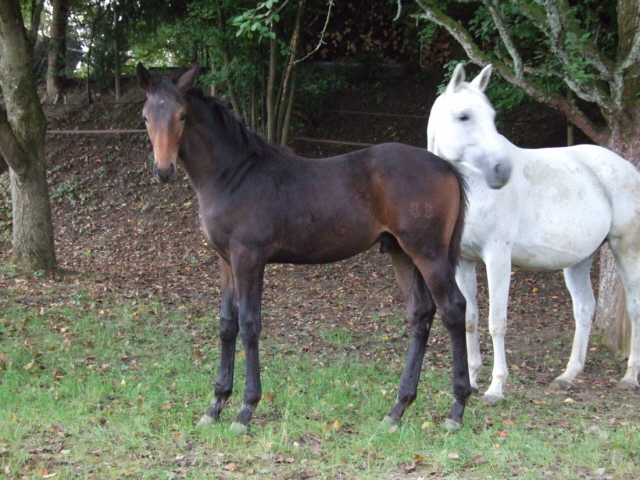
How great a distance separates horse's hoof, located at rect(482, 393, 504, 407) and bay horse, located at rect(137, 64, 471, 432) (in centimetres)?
57

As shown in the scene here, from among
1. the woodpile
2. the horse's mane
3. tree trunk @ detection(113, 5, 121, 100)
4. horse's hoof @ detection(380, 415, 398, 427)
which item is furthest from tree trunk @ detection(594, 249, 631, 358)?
tree trunk @ detection(113, 5, 121, 100)

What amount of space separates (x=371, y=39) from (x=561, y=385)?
11.1 m

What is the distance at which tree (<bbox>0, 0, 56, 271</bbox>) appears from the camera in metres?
8.90

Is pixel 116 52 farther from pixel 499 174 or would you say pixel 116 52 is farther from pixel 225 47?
pixel 499 174

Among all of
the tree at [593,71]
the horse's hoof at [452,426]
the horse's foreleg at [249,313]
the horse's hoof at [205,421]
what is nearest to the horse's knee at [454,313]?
the horse's hoof at [452,426]

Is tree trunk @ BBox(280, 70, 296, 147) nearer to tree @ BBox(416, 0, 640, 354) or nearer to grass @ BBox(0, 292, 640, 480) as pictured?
tree @ BBox(416, 0, 640, 354)

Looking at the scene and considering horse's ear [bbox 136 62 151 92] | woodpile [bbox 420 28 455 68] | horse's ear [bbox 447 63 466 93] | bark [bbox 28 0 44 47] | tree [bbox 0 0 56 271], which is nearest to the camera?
horse's ear [bbox 136 62 151 92]

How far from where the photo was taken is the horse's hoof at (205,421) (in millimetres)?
4645

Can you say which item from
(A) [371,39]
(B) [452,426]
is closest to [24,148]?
(B) [452,426]

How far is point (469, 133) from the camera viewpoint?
15.5ft

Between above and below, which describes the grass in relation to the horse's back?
below

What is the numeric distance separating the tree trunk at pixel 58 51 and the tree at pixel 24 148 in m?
6.25

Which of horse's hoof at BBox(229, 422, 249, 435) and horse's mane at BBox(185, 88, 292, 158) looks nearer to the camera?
horse's hoof at BBox(229, 422, 249, 435)

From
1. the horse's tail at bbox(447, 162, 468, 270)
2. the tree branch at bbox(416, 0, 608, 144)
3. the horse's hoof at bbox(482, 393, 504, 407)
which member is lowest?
the horse's hoof at bbox(482, 393, 504, 407)
